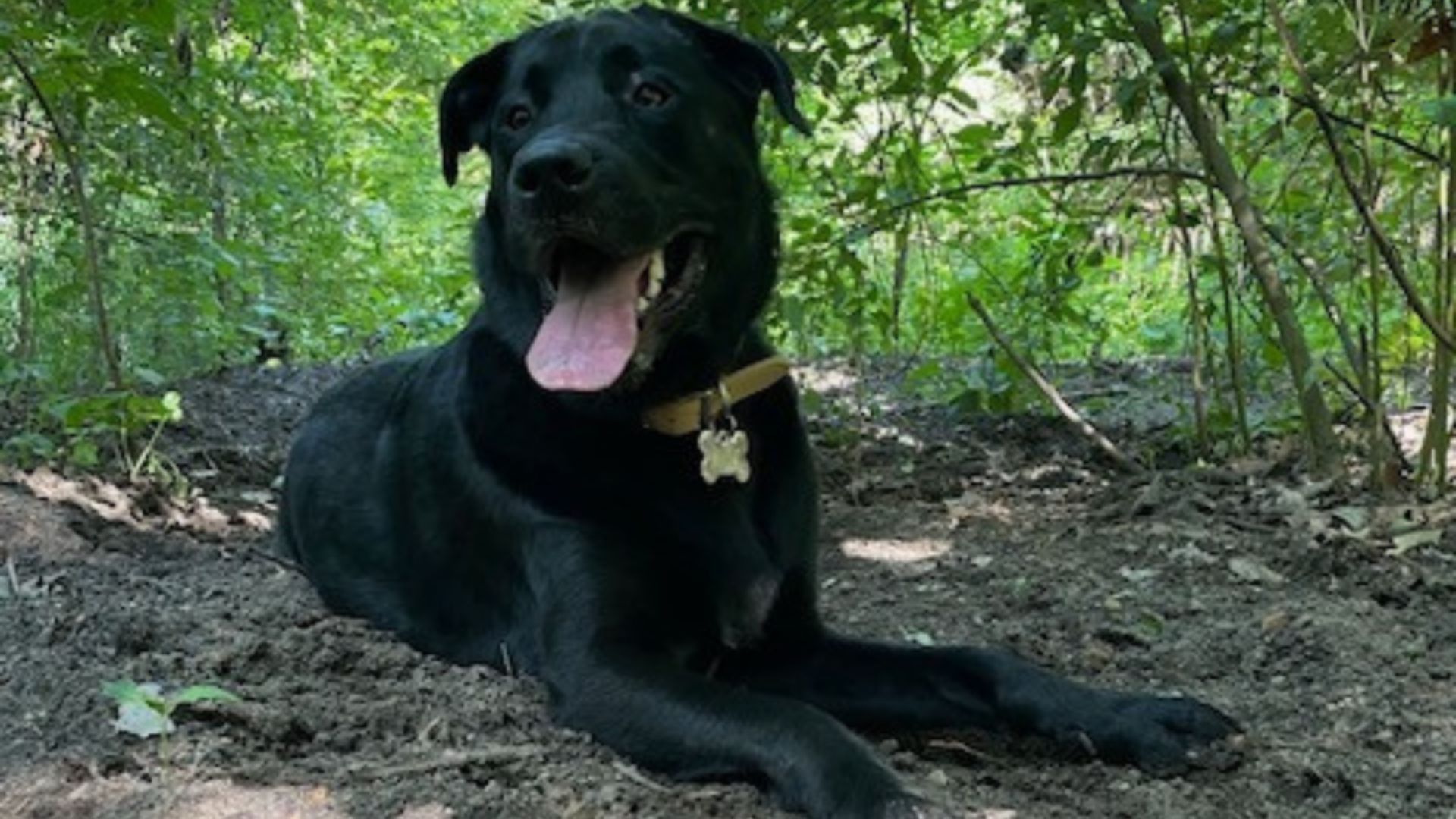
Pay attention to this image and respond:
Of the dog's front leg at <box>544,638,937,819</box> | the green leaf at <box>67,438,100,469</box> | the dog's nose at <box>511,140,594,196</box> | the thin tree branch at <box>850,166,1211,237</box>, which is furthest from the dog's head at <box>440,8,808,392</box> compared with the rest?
the green leaf at <box>67,438,100,469</box>

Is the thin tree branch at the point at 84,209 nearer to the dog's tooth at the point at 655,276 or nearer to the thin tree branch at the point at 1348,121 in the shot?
the dog's tooth at the point at 655,276

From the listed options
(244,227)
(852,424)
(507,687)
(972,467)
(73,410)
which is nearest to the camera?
(507,687)

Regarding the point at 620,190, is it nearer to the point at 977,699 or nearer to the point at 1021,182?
the point at 977,699

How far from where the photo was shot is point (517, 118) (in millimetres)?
3199

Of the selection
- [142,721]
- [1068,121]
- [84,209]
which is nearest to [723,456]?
[142,721]

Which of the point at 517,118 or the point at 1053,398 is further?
the point at 1053,398

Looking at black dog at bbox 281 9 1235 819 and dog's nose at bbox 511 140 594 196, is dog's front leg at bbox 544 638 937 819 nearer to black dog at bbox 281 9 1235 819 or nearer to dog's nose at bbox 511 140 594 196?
black dog at bbox 281 9 1235 819

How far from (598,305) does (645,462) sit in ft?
1.04

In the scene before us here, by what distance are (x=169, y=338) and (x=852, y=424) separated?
3.83 metres

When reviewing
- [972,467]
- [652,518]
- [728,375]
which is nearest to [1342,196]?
[972,467]

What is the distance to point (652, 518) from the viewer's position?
9.45 ft

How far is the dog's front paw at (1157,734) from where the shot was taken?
254 centimetres

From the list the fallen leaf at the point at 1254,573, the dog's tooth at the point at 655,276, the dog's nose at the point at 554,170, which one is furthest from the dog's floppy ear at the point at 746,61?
the fallen leaf at the point at 1254,573

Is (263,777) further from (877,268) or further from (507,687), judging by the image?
(877,268)
